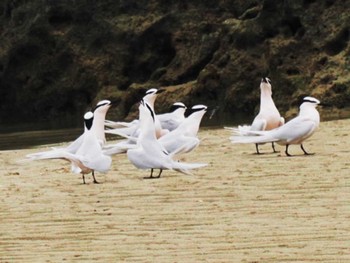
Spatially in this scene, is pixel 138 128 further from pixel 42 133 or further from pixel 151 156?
pixel 42 133

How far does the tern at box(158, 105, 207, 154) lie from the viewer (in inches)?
510

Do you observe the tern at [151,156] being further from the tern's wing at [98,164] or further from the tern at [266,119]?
the tern at [266,119]

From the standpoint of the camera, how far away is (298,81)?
2502 cm

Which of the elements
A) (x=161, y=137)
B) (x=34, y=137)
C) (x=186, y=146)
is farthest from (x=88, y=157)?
(x=34, y=137)

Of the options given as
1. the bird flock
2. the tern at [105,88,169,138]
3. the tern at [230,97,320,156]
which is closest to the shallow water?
the tern at [105,88,169,138]

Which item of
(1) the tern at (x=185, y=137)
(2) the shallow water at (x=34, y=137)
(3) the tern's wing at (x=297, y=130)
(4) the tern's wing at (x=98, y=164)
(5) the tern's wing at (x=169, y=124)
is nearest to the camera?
(4) the tern's wing at (x=98, y=164)

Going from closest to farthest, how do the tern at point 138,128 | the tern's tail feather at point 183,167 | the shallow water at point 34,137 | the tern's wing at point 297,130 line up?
1. the tern's tail feather at point 183,167
2. the tern's wing at point 297,130
3. the tern at point 138,128
4. the shallow water at point 34,137

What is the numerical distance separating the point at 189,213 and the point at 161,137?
15.7ft

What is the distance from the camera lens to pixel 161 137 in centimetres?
1391

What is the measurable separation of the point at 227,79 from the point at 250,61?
75 cm

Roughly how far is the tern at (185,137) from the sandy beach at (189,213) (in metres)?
0.37

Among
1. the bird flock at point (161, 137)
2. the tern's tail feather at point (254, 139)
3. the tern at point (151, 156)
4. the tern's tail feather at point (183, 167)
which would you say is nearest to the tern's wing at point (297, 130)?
the bird flock at point (161, 137)

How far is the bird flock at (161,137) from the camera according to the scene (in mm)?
12031

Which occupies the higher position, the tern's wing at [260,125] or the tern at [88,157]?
the tern at [88,157]
